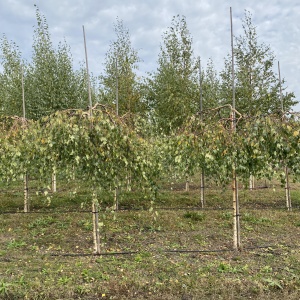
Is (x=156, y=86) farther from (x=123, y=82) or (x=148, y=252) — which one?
(x=148, y=252)

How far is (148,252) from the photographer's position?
4.29 m

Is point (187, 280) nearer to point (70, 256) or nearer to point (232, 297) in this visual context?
point (232, 297)

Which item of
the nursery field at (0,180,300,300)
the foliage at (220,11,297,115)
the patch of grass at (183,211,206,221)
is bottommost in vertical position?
the nursery field at (0,180,300,300)

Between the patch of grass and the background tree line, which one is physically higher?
the background tree line

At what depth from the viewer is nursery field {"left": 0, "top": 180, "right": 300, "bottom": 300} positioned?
313cm

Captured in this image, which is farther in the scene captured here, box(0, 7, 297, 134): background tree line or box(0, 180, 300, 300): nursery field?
box(0, 7, 297, 134): background tree line

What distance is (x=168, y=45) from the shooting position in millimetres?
10195

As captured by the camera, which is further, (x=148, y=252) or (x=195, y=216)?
(x=195, y=216)

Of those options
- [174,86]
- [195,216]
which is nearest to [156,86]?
[174,86]

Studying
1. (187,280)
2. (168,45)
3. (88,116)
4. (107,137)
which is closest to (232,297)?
(187,280)

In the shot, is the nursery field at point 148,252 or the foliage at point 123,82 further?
the foliage at point 123,82

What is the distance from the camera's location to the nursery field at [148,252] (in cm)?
313

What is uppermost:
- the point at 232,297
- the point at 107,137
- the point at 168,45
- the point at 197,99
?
the point at 168,45

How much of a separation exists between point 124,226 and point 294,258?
2857mm
